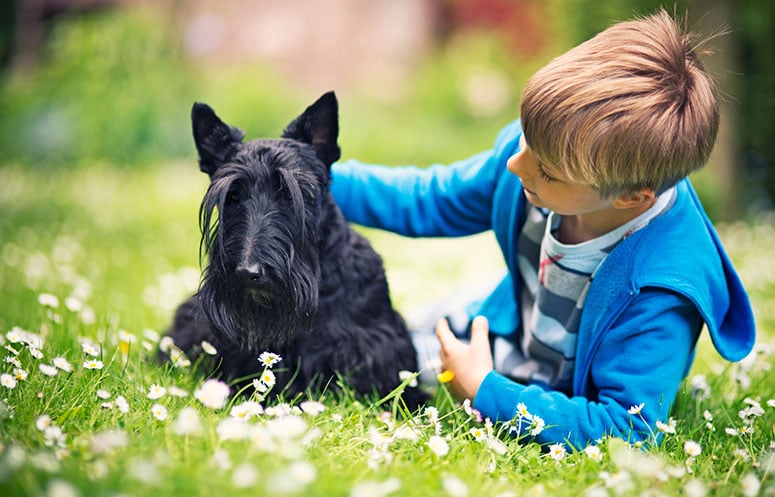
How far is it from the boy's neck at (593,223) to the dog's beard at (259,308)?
101 centimetres

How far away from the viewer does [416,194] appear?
3.08 m

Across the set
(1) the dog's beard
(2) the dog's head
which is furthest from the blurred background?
(1) the dog's beard

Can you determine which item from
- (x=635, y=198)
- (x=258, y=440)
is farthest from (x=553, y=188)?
(x=258, y=440)

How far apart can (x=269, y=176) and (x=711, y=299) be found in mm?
1608

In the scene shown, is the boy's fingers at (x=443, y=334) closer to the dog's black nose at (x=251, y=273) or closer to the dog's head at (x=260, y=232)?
the dog's head at (x=260, y=232)

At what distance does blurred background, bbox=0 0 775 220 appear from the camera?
7.99 meters

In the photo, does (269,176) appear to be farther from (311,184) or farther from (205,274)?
(205,274)

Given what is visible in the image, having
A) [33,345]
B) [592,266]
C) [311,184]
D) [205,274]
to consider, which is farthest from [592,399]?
[33,345]

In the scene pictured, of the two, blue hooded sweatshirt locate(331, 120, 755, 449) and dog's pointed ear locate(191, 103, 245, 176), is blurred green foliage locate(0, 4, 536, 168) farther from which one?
blue hooded sweatshirt locate(331, 120, 755, 449)

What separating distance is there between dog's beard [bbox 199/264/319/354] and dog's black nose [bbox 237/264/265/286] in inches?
2.1

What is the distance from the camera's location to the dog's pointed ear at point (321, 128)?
2547 millimetres

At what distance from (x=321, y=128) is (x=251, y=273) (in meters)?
0.66

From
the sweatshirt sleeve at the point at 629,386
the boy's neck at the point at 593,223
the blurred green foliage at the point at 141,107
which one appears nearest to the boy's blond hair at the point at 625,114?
the boy's neck at the point at 593,223

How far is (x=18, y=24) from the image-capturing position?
38.2ft
